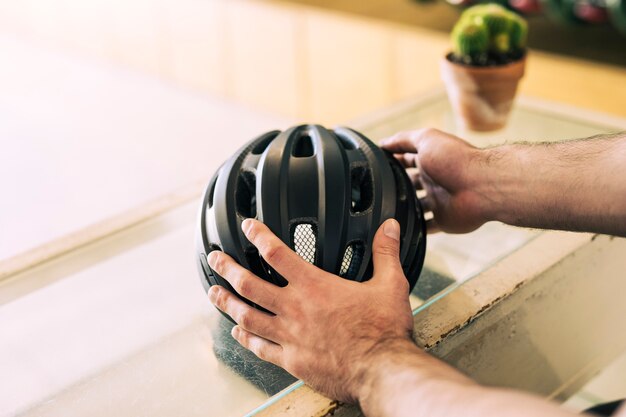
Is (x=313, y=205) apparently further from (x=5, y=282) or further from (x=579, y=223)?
(x=5, y=282)

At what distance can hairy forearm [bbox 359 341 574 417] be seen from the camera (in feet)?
2.34

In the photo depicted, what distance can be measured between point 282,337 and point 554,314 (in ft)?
1.76

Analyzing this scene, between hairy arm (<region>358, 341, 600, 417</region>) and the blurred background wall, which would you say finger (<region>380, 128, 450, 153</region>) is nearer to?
hairy arm (<region>358, 341, 600, 417</region>)

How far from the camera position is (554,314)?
1173mm

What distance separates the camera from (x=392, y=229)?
0.98m

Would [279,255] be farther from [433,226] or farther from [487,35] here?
[487,35]

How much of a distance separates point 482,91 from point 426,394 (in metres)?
0.96

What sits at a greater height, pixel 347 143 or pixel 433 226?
pixel 347 143

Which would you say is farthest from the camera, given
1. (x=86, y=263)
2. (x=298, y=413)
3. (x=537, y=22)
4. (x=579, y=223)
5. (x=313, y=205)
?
(x=537, y=22)

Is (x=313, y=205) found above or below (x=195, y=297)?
above

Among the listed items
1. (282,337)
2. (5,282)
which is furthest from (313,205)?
(5,282)

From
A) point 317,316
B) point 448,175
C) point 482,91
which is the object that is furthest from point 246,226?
point 482,91

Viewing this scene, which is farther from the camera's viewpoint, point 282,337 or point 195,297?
point 195,297

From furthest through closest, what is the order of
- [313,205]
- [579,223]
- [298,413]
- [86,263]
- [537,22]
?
[537,22] < [86,263] < [579,223] < [313,205] < [298,413]
